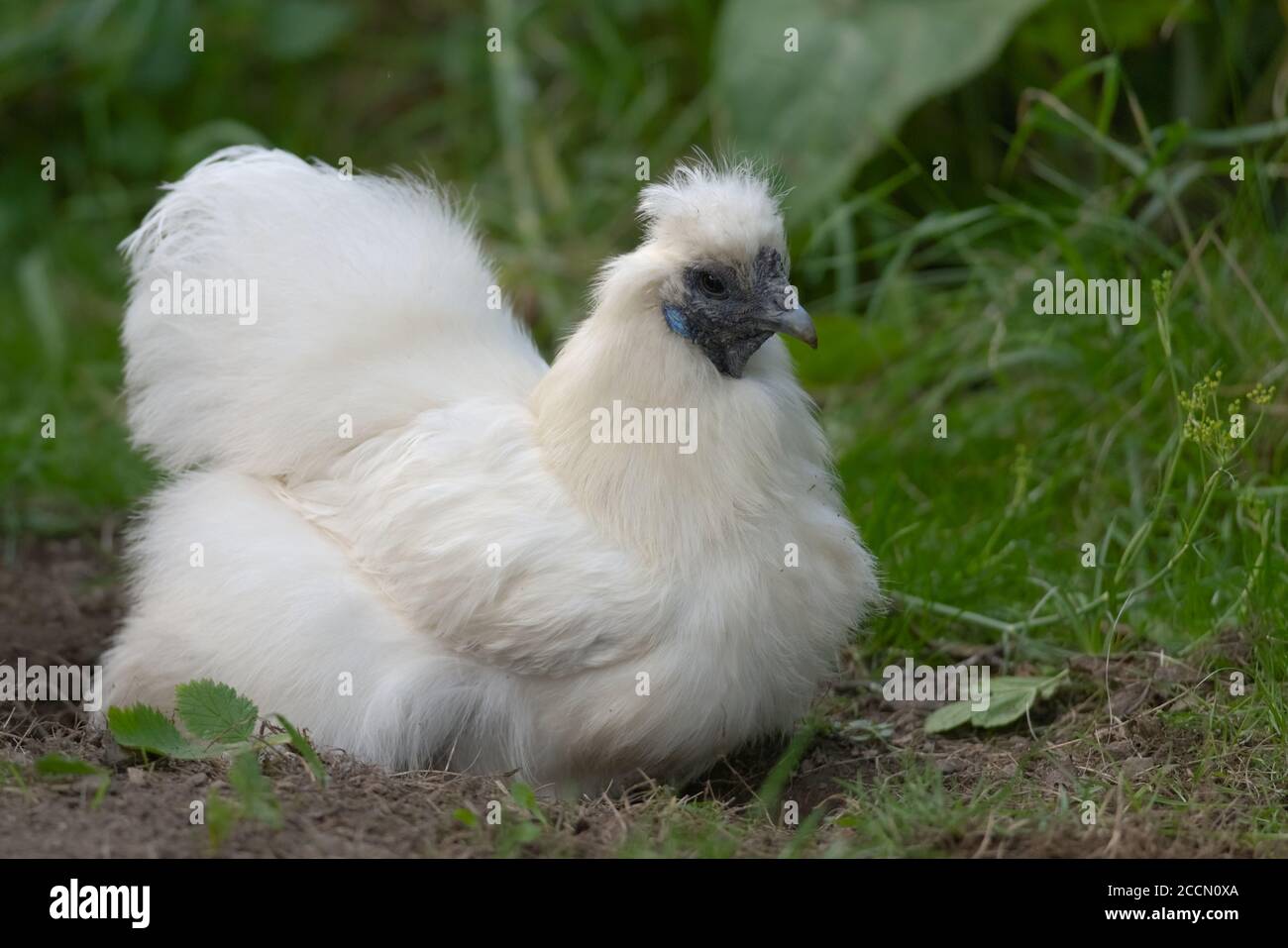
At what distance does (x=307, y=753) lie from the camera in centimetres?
355

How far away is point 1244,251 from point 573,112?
3.83m

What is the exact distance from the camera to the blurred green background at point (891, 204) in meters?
4.98

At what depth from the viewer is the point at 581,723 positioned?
3717 mm

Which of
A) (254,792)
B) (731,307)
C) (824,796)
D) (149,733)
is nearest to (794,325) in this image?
(731,307)

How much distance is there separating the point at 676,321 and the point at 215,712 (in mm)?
1438

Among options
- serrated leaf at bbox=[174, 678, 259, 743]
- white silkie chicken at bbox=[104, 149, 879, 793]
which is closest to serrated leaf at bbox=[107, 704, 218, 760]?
serrated leaf at bbox=[174, 678, 259, 743]

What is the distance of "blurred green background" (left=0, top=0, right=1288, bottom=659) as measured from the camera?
4.98 metres

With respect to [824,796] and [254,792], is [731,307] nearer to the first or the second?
[824,796]

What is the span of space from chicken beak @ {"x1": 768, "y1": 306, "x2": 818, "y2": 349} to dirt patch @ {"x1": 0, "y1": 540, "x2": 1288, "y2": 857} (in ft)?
3.39

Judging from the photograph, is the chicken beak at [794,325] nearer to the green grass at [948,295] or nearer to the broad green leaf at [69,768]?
the green grass at [948,295]

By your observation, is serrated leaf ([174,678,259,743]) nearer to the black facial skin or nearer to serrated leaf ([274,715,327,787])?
serrated leaf ([274,715,327,787])

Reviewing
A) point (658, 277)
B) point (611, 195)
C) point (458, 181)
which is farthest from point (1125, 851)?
point (458, 181)

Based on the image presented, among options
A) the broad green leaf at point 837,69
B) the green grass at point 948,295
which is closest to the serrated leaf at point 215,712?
the green grass at point 948,295
